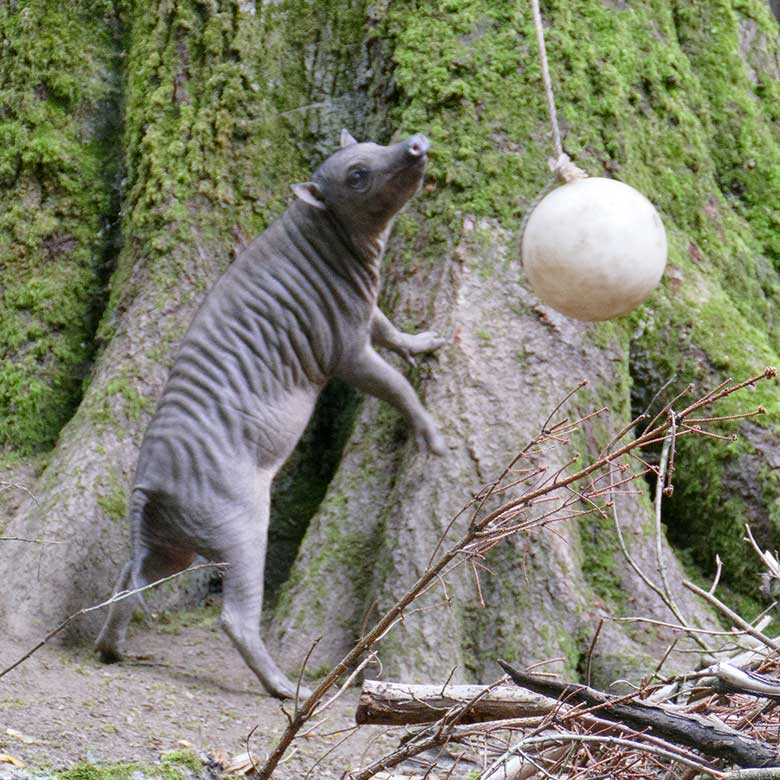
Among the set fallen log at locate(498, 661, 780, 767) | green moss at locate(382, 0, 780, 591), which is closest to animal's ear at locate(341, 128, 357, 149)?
green moss at locate(382, 0, 780, 591)

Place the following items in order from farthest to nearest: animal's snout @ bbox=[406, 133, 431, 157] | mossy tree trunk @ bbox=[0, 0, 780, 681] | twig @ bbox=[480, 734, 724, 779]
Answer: mossy tree trunk @ bbox=[0, 0, 780, 681] < animal's snout @ bbox=[406, 133, 431, 157] < twig @ bbox=[480, 734, 724, 779]

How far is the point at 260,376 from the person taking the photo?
5539 mm

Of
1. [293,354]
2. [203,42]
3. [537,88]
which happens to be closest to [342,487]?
[293,354]

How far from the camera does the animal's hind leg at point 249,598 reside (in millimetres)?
5230

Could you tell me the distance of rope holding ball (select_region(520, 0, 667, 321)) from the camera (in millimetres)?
3613

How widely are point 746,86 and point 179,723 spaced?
16.0 feet

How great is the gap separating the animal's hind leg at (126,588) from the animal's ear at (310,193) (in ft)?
5.45

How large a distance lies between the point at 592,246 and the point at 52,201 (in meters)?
4.28

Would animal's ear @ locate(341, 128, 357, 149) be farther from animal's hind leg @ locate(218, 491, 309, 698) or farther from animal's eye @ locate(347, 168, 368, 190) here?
animal's hind leg @ locate(218, 491, 309, 698)

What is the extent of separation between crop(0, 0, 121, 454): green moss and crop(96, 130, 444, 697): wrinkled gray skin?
153 centimetres

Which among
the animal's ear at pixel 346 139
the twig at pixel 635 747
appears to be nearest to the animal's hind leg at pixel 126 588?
the animal's ear at pixel 346 139

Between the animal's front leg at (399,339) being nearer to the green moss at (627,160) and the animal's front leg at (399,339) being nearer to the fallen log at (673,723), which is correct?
the green moss at (627,160)

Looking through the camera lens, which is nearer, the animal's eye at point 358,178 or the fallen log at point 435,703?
the fallen log at point 435,703

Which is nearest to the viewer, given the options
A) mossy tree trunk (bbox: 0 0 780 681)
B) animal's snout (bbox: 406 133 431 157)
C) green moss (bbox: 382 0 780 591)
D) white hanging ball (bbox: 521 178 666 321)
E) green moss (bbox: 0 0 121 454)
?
white hanging ball (bbox: 521 178 666 321)
